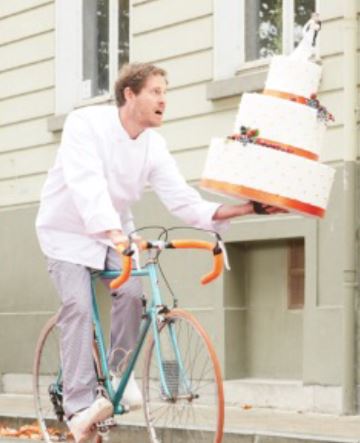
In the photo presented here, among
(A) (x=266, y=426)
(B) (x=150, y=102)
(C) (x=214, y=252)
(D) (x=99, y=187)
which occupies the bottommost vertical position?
(A) (x=266, y=426)

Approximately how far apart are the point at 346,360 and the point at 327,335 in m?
0.35

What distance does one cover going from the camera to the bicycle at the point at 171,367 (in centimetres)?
588

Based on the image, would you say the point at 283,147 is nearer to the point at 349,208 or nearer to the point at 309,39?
the point at 309,39

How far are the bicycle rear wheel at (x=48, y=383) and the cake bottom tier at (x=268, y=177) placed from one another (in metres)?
1.44

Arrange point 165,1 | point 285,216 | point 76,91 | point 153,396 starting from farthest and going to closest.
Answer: point 76,91
point 165,1
point 285,216
point 153,396

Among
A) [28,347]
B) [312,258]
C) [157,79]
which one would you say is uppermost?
[157,79]

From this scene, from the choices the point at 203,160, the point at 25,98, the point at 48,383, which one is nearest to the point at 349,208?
the point at 203,160

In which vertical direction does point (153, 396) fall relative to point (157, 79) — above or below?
below

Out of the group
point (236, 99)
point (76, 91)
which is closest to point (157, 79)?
point (236, 99)

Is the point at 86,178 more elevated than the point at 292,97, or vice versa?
the point at 292,97

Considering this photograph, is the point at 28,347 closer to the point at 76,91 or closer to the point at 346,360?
the point at 76,91

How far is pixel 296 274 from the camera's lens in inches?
429

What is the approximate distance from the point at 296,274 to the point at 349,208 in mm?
1199

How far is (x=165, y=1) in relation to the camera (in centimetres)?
1186
